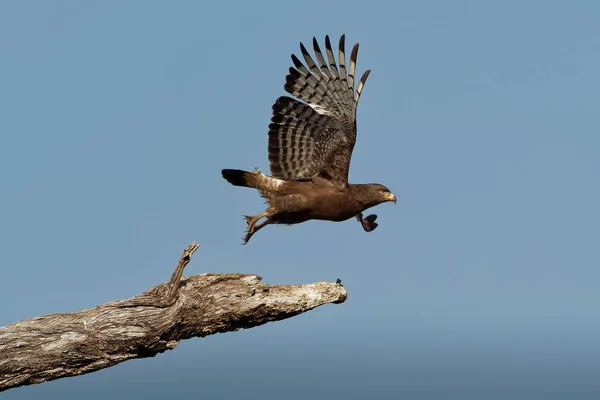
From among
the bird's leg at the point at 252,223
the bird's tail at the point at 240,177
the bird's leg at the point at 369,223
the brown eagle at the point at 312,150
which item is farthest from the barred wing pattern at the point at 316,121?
the bird's leg at the point at 369,223

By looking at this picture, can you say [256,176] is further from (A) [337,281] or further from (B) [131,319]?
(B) [131,319]

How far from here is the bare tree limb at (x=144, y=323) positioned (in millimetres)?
10766

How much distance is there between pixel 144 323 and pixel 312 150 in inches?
144

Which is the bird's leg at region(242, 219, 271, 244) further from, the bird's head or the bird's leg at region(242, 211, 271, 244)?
the bird's head

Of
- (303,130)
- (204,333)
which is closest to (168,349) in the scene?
(204,333)

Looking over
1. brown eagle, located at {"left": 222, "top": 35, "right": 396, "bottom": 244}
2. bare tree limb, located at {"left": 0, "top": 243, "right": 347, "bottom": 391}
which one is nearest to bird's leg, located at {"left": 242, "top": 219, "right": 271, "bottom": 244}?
brown eagle, located at {"left": 222, "top": 35, "right": 396, "bottom": 244}

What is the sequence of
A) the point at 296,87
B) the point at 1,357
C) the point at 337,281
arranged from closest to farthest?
the point at 1,357 → the point at 337,281 → the point at 296,87

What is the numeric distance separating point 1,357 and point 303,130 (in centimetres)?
514

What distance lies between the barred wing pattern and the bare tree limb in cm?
220

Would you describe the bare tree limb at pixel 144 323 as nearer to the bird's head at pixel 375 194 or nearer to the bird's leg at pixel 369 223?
the bird's head at pixel 375 194

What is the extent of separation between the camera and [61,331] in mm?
10836

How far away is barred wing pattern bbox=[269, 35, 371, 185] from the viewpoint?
1230 cm

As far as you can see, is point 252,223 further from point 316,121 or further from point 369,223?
point 369,223

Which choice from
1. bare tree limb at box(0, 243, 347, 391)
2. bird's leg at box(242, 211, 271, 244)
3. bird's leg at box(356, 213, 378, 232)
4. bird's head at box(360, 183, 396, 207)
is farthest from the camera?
bird's leg at box(356, 213, 378, 232)
